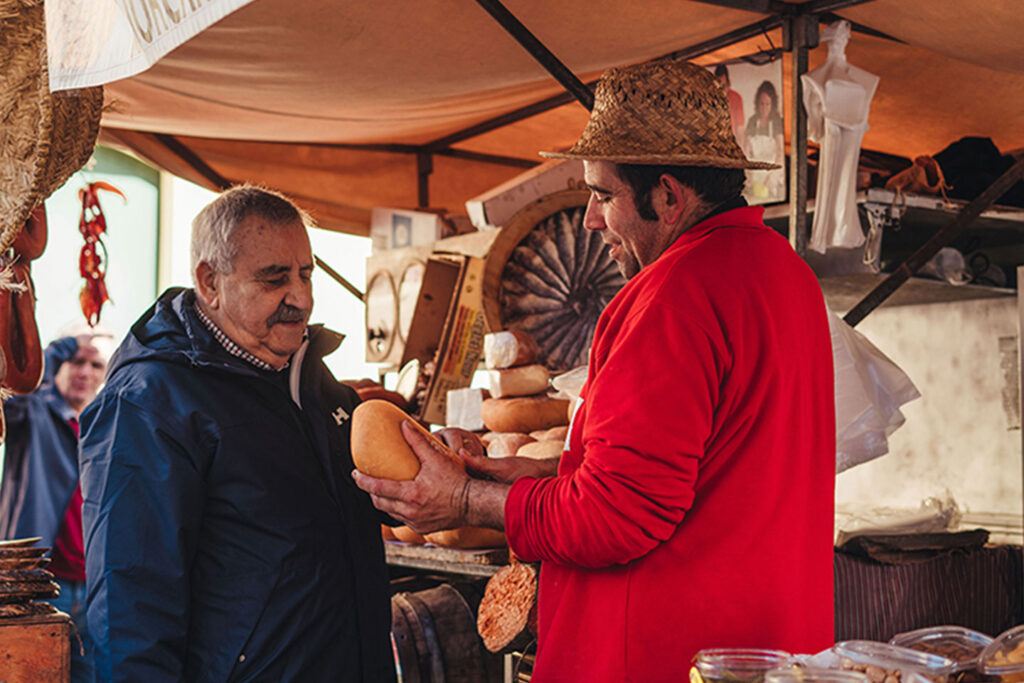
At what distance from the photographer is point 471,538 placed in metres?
3.18

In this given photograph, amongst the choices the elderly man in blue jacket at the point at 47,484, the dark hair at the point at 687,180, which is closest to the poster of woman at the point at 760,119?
the dark hair at the point at 687,180

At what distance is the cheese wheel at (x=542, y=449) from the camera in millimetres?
3141

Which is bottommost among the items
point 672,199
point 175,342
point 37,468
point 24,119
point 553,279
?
point 37,468

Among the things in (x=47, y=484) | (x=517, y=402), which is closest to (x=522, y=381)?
(x=517, y=402)

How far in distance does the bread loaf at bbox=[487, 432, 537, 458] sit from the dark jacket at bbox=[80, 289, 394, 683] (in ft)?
3.52

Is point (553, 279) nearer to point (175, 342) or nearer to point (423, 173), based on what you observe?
point (423, 173)

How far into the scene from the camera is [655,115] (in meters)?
1.70

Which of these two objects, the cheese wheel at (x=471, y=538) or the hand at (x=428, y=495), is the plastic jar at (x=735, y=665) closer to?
the hand at (x=428, y=495)

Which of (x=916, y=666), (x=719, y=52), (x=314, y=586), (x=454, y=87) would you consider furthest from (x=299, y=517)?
(x=719, y=52)

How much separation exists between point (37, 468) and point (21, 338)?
104 inches

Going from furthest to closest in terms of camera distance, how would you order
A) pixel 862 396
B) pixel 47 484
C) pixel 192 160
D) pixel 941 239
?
1. pixel 192 160
2. pixel 47 484
3. pixel 941 239
4. pixel 862 396

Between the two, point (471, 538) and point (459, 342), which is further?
point (459, 342)

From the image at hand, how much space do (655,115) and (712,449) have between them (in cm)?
56

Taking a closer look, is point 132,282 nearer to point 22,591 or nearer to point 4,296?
point 4,296
